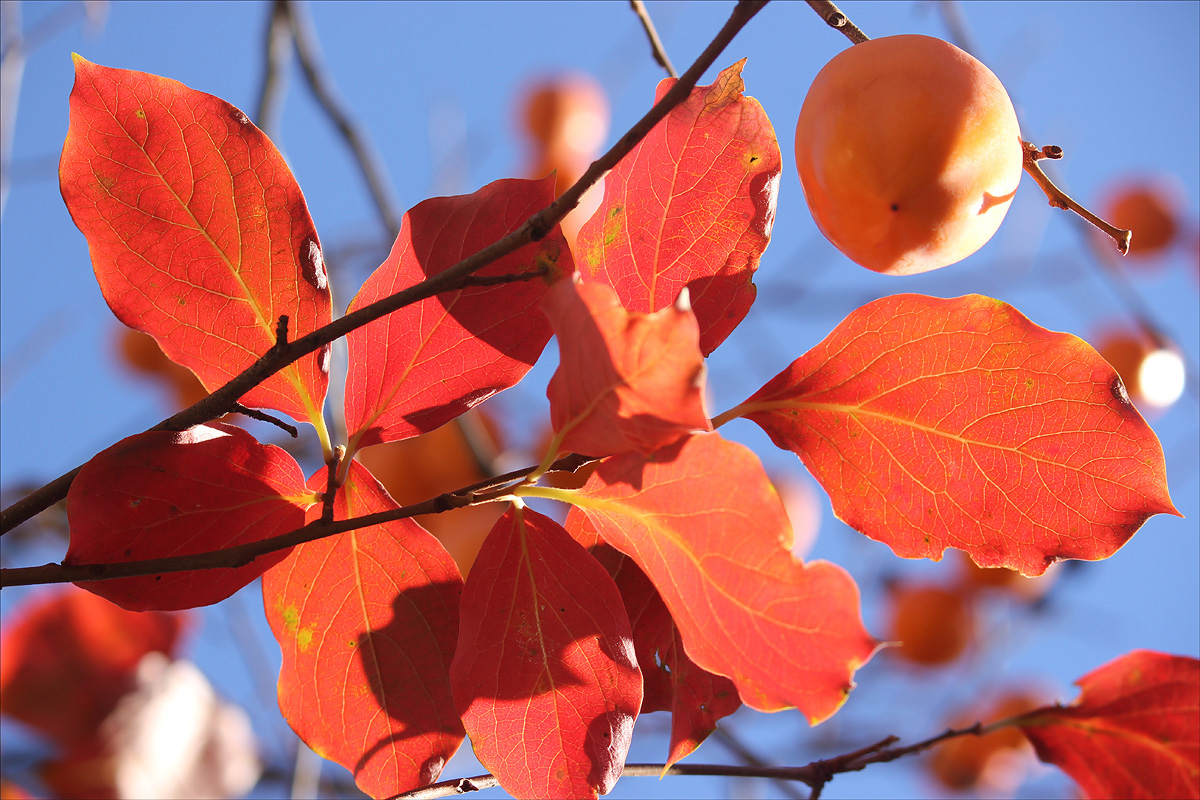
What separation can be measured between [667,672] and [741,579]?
6.0 inches

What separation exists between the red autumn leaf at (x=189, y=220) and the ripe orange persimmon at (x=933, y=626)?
188 cm

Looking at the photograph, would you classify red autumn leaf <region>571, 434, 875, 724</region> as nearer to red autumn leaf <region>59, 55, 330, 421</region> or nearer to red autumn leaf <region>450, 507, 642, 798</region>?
red autumn leaf <region>450, 507, 642, 798</region>

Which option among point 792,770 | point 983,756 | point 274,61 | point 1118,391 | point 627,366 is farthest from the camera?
point 983,756

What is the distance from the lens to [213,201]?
1.32 feet

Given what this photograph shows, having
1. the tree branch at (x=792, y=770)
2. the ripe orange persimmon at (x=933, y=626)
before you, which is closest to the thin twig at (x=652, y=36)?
the tree branch at (x=792, y=770)

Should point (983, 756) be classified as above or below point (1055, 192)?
below

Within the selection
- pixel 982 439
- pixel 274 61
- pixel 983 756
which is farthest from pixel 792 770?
pixel 983 756

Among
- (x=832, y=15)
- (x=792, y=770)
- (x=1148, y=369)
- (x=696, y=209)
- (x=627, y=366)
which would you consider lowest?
(x=792, y=770)

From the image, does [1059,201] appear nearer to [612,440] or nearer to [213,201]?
[612,440]

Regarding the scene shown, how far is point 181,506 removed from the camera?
389 millimetres

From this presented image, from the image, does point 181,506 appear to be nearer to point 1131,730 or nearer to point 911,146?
point 911,146

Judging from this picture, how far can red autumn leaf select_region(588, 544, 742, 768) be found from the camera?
1.35ft

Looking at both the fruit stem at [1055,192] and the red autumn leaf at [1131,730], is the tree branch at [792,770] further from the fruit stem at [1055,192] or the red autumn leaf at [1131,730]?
the fruit stem at [1055,192]

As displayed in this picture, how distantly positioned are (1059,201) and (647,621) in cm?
33
